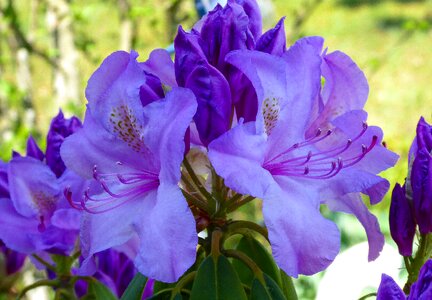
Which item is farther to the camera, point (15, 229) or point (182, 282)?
point (15, 229)

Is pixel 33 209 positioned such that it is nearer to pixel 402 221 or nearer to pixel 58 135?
pixel 58 135

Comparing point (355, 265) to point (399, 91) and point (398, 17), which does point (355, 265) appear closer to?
point (399, 91)

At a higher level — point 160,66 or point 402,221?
point 160,66

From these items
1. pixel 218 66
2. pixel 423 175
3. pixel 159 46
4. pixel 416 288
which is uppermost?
pixel 159 46

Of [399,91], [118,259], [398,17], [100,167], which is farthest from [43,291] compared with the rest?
[398,17]

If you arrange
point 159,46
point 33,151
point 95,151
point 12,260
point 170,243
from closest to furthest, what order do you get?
1. point 170,243
2. point 95,151
3. point 33,151
4. point 12,260
5. point 159,46

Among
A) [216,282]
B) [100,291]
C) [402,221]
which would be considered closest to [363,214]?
[402,221]

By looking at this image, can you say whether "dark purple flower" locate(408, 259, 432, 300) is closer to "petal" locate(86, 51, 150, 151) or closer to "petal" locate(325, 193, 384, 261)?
"petal" locate(325, 193, 384, 261)
